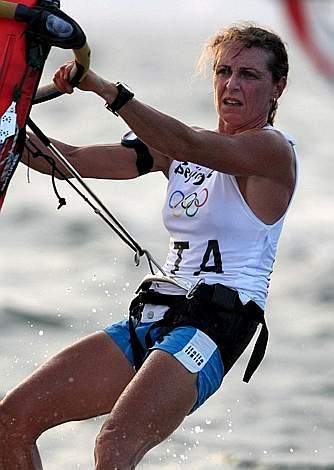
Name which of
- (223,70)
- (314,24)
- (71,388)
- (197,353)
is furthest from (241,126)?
(314,24)

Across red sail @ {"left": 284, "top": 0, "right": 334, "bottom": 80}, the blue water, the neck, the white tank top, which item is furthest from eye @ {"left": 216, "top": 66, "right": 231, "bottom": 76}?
the blue water

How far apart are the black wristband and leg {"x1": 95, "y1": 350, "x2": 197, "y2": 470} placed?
0.76m

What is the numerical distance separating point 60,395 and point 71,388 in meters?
0.04

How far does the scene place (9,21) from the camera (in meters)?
4.86

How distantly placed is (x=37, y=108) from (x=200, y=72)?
10665mm

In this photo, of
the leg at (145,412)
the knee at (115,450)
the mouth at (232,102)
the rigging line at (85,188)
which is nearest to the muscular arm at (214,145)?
the mouth at (232,102)

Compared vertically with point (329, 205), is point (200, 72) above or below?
above

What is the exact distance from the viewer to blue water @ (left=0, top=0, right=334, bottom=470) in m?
7.11

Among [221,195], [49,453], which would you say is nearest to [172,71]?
[49,453]

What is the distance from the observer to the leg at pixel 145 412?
490 centimetres

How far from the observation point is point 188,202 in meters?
5.33

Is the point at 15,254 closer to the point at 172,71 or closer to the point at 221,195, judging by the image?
the point at 221,195

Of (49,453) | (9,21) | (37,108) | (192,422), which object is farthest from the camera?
(37,108)

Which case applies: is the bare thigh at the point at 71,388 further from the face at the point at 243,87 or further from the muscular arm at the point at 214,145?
the face at the point at 243,87
